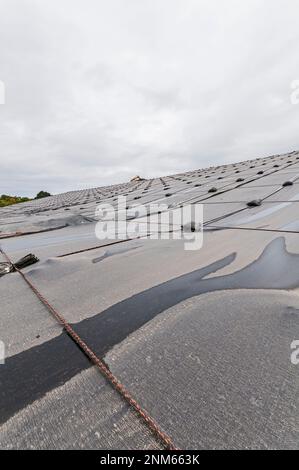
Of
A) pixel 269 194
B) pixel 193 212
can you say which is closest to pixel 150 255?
pixel 193 212

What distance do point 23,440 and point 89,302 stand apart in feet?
2.49

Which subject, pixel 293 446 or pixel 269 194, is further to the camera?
pixel 269 194

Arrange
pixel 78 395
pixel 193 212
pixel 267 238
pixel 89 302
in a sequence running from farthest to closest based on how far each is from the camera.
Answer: pixel 193 212 → pixel 267 238 → pixel 89 302 → pixel 78 395

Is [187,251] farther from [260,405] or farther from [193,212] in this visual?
[193,212]

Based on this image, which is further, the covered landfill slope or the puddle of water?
the puddle of water

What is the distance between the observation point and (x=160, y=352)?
1005 mm

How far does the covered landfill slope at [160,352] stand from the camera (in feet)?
2.37

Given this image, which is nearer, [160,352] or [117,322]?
[160,352]

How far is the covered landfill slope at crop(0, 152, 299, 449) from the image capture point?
2.37 ft

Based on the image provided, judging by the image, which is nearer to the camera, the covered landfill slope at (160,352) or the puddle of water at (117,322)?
the covered landfill slope at (160,352)

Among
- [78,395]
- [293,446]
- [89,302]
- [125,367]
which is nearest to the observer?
[293,446]

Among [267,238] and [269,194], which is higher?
[269,194]
